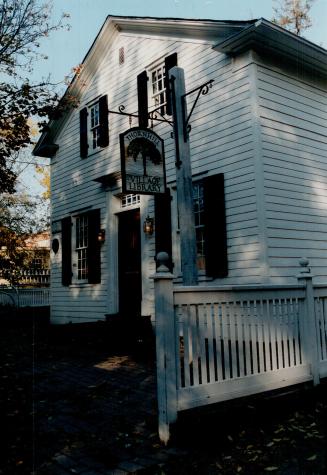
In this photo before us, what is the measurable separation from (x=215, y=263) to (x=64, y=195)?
7.07m

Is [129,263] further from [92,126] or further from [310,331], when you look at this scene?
[310,331]

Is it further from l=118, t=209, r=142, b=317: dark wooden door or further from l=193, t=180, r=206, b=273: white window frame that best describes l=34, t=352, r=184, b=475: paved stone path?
l=118, t=209, r=142, b=317: dark wooden door

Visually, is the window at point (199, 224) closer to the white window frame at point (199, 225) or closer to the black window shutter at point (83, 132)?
the white window frame at point (199, 225)

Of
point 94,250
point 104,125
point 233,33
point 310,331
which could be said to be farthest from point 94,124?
point 310,331

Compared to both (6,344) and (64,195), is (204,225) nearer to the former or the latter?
(6,344)

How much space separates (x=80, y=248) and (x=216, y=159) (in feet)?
18.5

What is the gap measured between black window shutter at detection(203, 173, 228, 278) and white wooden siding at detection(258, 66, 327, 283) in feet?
2.95

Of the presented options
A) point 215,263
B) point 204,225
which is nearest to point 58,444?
point 215,263

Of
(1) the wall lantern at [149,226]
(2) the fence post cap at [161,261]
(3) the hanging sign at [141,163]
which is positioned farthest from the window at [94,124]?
(2) the fence post cap at [161,261]

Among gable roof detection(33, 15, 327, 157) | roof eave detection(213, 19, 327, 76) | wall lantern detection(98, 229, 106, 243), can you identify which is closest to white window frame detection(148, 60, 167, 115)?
gable roof detection(33, 15, 327, 157)

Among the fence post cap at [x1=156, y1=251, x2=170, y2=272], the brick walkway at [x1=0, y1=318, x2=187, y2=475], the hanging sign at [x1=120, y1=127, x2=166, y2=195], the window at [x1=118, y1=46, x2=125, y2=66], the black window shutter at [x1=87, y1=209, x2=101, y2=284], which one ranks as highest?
the window at [x1=118, y1=46, x2=125, y2=66]

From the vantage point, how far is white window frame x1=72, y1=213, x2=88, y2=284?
41.1 ft

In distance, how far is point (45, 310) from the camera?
53.7ft

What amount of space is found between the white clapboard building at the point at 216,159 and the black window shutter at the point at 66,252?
62 cm
